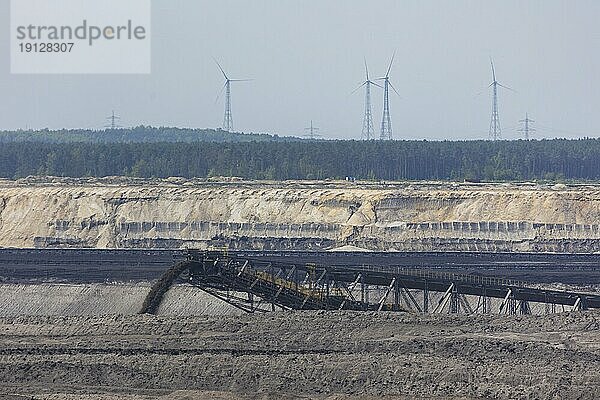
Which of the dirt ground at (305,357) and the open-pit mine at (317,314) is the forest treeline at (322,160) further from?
the dirt ground at (305,357)

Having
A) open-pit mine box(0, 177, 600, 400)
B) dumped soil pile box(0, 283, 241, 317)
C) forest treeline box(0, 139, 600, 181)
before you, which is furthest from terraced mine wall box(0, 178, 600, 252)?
forest treeline box(0, 139, 600, 181)

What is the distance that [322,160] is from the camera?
457 feet

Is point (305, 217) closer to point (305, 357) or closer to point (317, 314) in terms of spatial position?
point (317, 314)

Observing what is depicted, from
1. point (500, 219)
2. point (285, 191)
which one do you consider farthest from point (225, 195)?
point (500, 219)

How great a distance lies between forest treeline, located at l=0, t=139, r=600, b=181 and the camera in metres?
140

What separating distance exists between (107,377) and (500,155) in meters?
106

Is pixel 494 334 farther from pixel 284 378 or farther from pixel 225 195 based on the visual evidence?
pixel 225 195

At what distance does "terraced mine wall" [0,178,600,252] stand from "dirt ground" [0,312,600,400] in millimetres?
45291

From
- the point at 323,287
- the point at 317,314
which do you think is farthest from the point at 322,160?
the point at 317,314

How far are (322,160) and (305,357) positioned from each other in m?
97.2

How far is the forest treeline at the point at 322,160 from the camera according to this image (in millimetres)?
140500

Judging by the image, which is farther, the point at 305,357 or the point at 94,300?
the point at 94,300

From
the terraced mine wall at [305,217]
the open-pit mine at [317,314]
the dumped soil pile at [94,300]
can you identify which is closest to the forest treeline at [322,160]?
the terraced mine wall at [305,217]

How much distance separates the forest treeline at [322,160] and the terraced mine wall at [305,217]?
1143 inches
